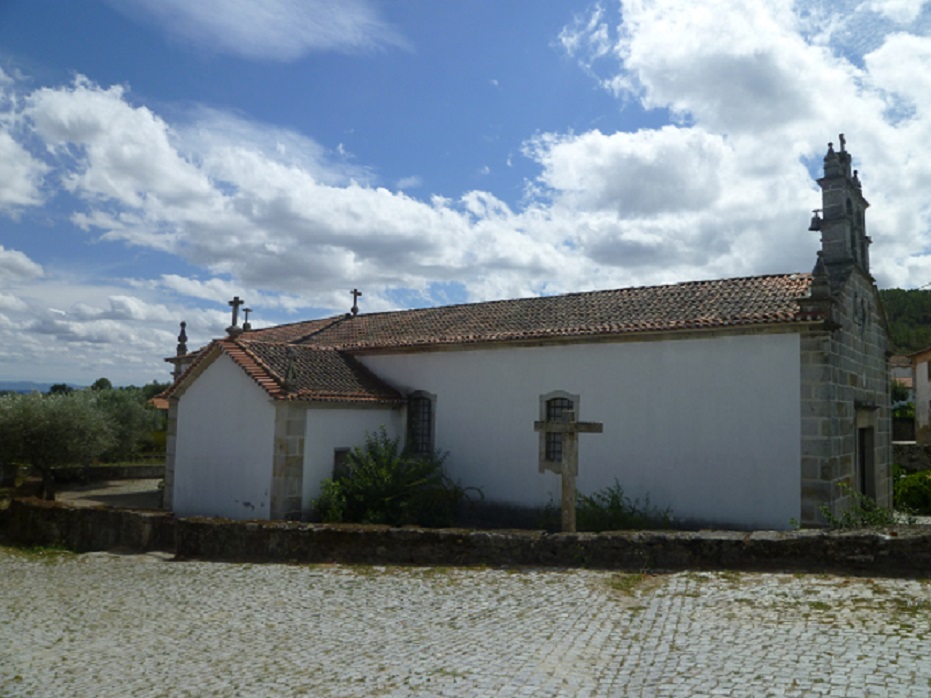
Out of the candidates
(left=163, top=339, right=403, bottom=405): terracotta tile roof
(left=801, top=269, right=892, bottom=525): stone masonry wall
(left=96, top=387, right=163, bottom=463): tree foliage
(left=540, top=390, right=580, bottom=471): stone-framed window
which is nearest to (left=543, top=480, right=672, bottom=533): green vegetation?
(left=540, top=390, right=580, bottom=471): stone-framed window

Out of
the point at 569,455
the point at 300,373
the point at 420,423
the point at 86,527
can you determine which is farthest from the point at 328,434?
the point at 569,455

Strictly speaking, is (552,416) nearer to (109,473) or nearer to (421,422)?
(421,422)

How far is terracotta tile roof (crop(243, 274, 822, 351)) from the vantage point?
14.0 metres

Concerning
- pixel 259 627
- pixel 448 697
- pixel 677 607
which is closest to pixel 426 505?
pixel 259 627

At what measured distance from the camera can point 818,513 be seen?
12312 mm

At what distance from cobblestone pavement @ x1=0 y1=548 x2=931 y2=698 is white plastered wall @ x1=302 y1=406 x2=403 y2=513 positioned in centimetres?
474

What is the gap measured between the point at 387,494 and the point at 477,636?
25.6 feet

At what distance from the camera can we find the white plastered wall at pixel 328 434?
50.5 ft

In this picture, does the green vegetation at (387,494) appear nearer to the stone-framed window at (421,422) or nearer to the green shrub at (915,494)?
the stone-framed window at (421,422)

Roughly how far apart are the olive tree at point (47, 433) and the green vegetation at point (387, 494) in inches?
404

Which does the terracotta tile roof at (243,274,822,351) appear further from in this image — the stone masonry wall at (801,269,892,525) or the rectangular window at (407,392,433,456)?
the rectangular window at (407,392,433,456)

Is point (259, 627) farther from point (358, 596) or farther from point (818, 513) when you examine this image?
point (818, 513)

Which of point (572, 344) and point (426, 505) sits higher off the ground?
point (572, 344)

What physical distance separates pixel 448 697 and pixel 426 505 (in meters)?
9.30
